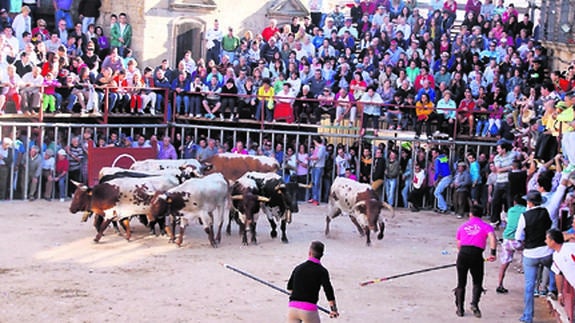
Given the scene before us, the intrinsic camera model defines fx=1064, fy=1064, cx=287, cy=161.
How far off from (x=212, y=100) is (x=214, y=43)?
11.5 ft

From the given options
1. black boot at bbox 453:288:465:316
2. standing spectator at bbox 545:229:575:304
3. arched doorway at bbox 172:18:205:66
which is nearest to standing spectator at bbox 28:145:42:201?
arched doorway at bbox 172:18:205:66

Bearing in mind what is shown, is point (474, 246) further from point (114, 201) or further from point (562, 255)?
point (114, 201)

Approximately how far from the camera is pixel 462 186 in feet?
79.6

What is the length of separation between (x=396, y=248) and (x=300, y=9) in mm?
13400

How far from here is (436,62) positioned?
90.7 ft

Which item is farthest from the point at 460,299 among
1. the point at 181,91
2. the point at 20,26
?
the point at 20,26

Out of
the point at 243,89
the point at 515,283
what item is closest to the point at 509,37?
the point at 243,89

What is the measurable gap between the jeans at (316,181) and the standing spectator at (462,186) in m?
3.22

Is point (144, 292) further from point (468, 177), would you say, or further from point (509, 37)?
point (509, 37)

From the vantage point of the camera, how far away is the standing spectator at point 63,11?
28906mm

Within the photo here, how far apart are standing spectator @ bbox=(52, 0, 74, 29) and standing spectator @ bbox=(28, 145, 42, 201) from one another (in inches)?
236

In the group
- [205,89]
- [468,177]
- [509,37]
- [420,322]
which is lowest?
[420,322]

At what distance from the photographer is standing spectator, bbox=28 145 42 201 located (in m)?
23.8

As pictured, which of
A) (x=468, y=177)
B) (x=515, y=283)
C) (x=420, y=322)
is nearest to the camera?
(x=420, y=322)
